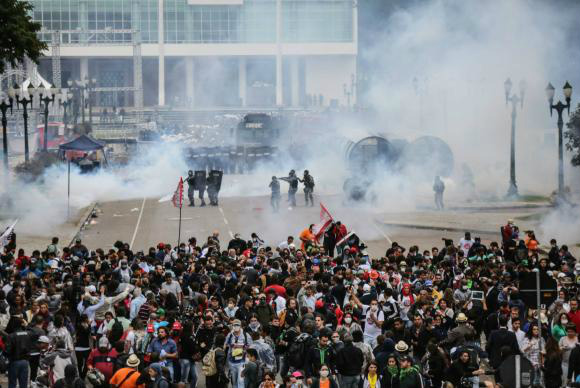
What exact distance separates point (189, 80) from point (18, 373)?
365ft

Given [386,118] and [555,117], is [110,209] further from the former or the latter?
[386,118]

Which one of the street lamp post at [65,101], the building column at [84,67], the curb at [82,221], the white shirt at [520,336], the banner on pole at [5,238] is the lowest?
the curb at [82,221]

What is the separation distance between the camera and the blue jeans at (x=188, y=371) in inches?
669

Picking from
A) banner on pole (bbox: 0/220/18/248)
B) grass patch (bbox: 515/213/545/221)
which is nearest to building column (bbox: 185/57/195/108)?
grass patch (bbox: 515/213/545/221)

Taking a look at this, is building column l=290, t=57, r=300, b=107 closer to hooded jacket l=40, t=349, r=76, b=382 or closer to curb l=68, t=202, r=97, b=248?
curb l=68, t=202, r=97, b=248

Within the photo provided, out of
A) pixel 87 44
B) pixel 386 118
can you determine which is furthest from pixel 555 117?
pixel 87 44

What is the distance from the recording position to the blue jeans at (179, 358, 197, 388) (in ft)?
55.8

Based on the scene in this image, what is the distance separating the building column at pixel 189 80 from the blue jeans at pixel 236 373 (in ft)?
359

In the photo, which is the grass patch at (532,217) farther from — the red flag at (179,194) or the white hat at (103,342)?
the white hat at (103,342)

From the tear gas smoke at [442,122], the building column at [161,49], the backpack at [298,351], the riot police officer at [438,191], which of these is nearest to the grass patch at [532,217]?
the riot police officer at [438,191]

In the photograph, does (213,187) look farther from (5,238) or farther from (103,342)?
(103,342)

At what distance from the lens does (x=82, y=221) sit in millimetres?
40938

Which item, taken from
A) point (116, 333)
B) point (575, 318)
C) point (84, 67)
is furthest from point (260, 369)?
point (84, 67)

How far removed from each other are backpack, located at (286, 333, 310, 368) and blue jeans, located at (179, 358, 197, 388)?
1.57 metres
